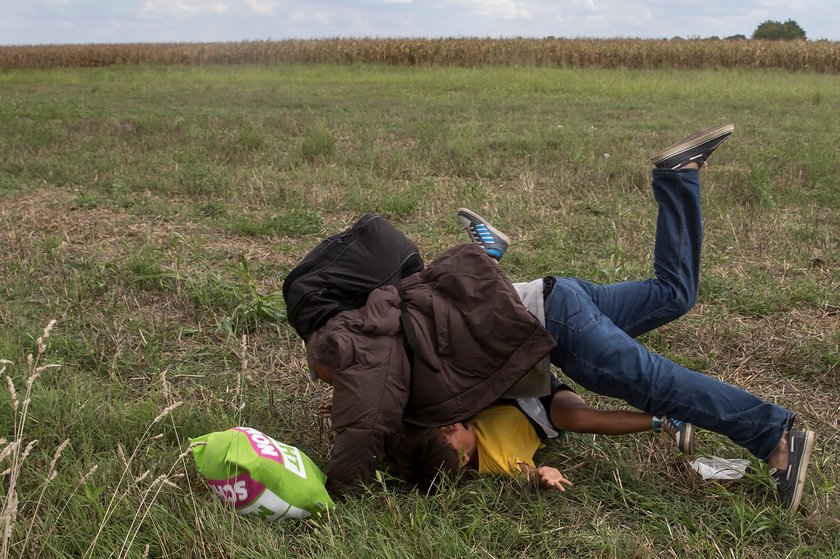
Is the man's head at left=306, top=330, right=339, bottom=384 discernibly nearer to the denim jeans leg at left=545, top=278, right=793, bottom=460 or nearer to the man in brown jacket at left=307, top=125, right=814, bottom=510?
the man in brown jacket at left=307, top=125, right=814, bottom=510

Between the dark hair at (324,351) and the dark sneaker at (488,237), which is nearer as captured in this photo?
the dark hair at (324,351)

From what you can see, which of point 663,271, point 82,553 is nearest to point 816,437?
point 663,271

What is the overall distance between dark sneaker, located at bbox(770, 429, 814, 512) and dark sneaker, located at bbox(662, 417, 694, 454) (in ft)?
1.01

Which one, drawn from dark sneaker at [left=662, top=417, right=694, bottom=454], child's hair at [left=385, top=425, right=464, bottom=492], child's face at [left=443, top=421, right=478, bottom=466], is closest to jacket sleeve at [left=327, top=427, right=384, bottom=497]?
child's hair at [left=385, top=425, right=464, bottom=492]

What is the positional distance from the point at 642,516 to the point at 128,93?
16.3 metres

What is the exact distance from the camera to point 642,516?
2.60 meters

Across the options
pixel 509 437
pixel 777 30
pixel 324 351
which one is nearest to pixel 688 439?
pixel 509 437

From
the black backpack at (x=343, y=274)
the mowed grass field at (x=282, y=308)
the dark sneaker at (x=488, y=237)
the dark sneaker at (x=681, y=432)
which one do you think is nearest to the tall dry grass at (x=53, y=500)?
the mowed grass field at (x=282, y=308)

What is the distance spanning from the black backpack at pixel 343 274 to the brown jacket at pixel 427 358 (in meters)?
0.15

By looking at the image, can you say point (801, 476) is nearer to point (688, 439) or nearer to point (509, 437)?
point (688, 439)

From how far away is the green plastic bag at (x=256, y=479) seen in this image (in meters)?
2.46

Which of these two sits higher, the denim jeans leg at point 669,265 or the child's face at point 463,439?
the denim jeans leg at point 669,265

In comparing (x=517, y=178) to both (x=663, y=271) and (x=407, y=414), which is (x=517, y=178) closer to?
(x=663, y=271)

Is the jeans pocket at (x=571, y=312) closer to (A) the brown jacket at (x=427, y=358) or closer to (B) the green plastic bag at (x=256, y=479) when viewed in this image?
(A) the brown jacket at (x=427, y=358)
